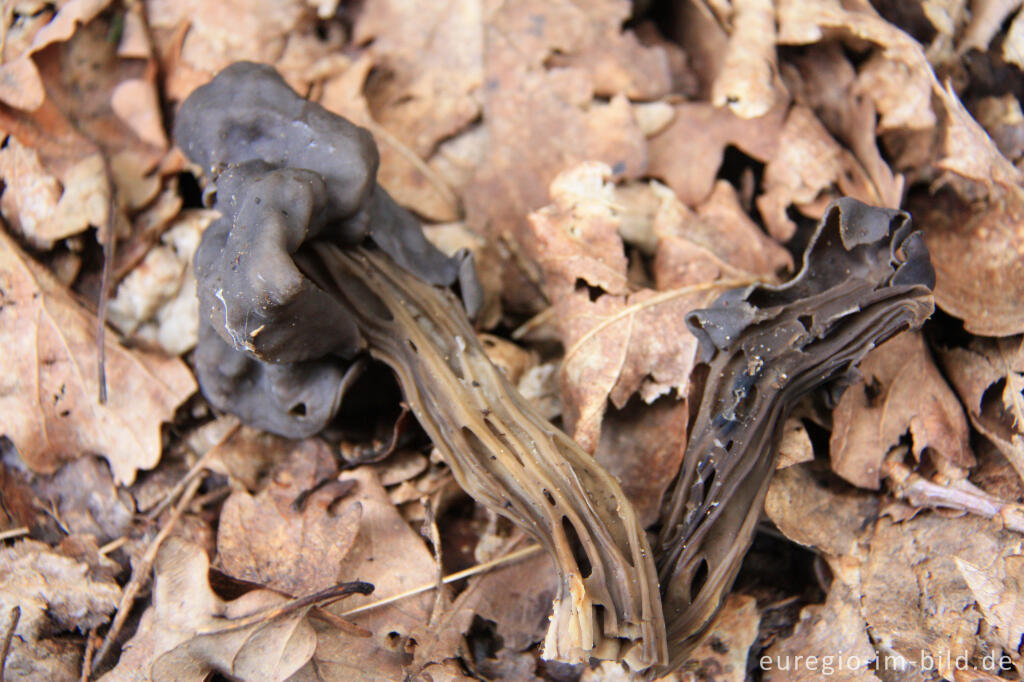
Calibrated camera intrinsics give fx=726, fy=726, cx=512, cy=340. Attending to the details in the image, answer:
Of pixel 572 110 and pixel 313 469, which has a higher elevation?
pixel 572 110

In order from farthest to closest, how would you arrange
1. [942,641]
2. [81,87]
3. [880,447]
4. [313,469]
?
[81,87] → [313,469] → [880,447] → [942,641]

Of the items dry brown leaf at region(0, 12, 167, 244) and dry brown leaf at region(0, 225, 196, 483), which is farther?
dry brown leaf at region(0, 12, 167, 244)

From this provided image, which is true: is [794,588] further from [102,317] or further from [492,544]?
[102,317]

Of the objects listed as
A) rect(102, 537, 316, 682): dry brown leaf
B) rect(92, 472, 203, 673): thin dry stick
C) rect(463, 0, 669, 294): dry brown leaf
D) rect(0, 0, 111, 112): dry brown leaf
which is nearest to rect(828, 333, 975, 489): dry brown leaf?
rect(463, 0, 669, 294): dry brown leaf

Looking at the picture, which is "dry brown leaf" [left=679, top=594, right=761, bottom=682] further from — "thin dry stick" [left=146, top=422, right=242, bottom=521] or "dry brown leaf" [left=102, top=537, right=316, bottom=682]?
"thin dry stick" [left=146, top=422, right=242, bottom=521]

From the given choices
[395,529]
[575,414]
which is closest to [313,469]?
[395,529]

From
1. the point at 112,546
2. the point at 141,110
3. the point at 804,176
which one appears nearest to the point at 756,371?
the point at 804,176

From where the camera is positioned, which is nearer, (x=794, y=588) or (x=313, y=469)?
(x=794, y=588)
